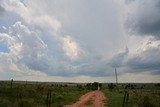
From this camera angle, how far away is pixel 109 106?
35812mm

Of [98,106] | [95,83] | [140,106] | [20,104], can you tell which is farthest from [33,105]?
[95,83]

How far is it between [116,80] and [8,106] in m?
90.8

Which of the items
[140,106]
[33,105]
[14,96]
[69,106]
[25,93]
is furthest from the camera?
[25,93]

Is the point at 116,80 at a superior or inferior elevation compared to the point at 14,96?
superior

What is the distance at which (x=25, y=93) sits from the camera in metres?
41.0

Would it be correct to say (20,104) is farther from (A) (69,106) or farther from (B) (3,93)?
(B) (3,93)

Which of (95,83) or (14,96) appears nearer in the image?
(14,96)

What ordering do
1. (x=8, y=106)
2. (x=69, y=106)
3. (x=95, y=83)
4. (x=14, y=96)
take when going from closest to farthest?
(x=8, y=106) < (x=69, y=106) < (x=14, y=96) < (x=95, y=83)

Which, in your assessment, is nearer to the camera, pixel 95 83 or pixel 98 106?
pixel 98 106

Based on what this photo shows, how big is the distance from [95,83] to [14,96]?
73.8m

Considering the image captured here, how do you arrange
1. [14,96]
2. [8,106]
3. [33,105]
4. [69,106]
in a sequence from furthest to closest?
[14,96]
[69,106]
[33,105]
[8,106]

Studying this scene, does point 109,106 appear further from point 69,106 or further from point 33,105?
point 33,105

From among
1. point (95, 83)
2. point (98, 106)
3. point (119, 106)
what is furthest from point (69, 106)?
point (95, 83)

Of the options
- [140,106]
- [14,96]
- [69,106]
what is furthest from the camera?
[14,96]
